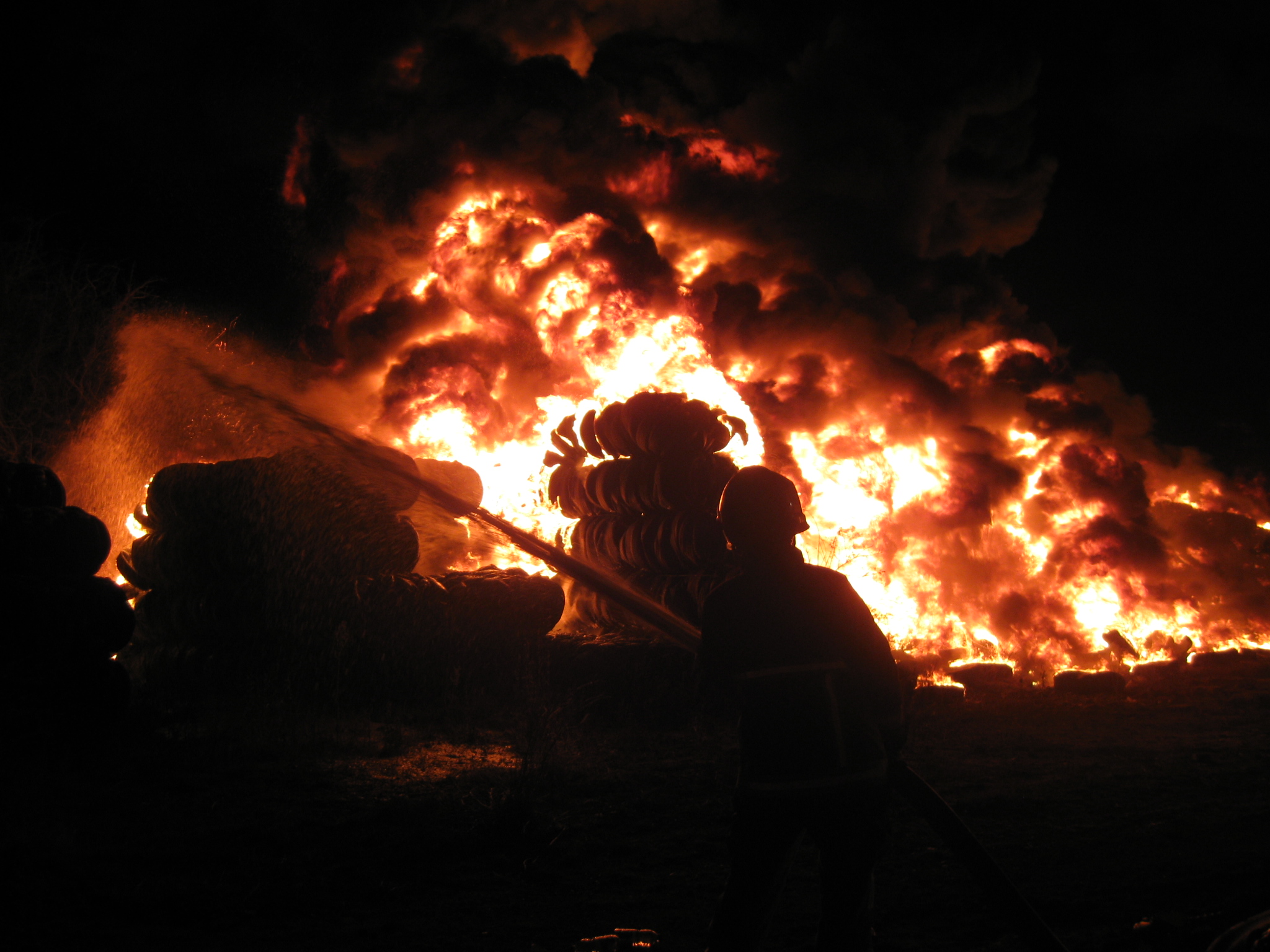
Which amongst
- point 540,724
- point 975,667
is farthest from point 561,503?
point 975,667

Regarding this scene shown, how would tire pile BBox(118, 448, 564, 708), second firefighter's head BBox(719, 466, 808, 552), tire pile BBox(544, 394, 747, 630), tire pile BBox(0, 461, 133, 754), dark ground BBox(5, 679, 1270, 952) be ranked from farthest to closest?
tire pile BBox(544, 394, 747, 630) < tire pile BBox(118, 448, 564, 708) < tire pile BBox(0, 461, 133, 754) < dark ground BBox(5, 679, 1270, 952) < second firefighter's head BBox(719, 466, 808, 552)

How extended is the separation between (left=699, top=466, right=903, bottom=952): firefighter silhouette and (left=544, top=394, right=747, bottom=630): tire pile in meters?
7.48

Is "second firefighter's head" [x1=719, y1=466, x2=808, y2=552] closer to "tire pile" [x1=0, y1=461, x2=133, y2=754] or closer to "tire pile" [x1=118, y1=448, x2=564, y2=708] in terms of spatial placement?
"tire pile" [x1=0, y1=461, x2=133, y2=754]

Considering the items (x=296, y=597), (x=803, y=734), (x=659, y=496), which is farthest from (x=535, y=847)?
(x=296, y=597)

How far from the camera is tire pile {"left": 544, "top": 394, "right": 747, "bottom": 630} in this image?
10328 millimetres

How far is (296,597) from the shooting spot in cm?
1018

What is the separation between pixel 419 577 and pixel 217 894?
654cm

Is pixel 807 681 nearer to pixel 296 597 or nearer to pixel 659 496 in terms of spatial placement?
pixel 659 496

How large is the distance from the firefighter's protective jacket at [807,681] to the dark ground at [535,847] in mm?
1958

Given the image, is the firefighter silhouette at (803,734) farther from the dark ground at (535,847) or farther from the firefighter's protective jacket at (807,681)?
the dark ground at (535,847)

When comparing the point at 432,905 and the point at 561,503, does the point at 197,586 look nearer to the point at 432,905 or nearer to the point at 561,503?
the point at 561,503

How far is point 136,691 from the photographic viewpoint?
28.9 ft

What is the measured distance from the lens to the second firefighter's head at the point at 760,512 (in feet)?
8.34

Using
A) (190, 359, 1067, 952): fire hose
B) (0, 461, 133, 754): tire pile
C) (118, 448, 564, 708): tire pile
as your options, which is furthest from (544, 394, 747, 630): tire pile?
(0, 461, 133, 754): tire pile
